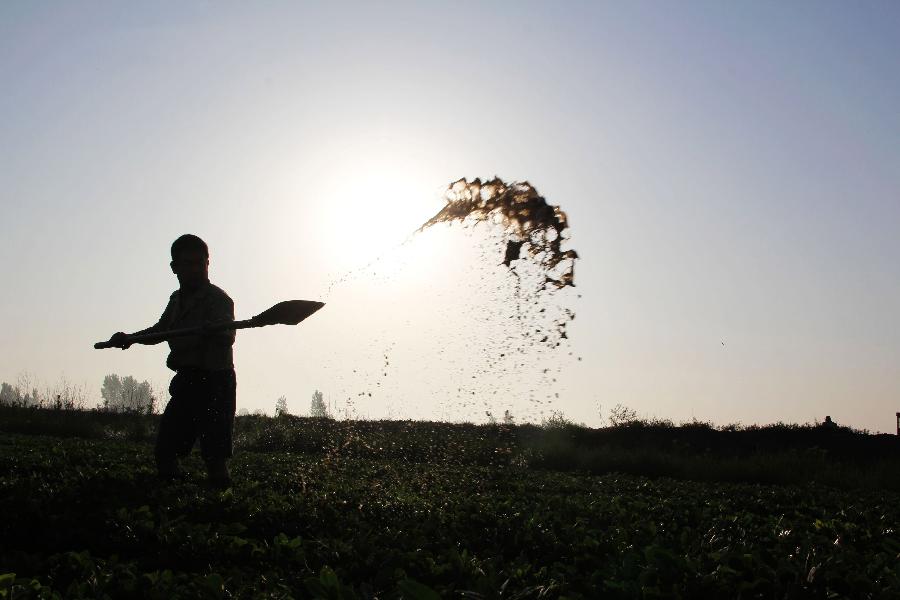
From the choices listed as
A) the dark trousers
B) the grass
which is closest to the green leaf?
the dark trousers

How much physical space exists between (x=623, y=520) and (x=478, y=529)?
1537 mm

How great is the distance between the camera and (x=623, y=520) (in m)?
6.87

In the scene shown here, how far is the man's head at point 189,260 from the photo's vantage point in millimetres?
8141

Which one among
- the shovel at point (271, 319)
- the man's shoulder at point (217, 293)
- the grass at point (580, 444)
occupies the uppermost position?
the man's shoulder at point (217, 293)

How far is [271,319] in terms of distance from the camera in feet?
24.5

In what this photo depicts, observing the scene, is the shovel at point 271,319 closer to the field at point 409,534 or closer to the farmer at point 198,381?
the farmer at point 198,381

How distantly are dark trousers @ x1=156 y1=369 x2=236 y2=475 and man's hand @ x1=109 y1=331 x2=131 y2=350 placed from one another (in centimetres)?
60

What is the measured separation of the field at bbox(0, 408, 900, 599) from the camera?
362 cm

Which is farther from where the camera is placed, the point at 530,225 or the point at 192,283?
the point at 530,225

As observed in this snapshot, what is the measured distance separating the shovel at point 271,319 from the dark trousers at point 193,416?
0.61 meters

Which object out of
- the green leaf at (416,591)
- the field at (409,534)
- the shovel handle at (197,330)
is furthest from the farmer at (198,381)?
the green leaf at (416,591)

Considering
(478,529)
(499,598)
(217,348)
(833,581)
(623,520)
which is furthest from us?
(217,348)

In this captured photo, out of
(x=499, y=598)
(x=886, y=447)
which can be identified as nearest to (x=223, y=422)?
(x=499, y=598)

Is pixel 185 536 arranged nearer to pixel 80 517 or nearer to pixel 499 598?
pixel 80 517
